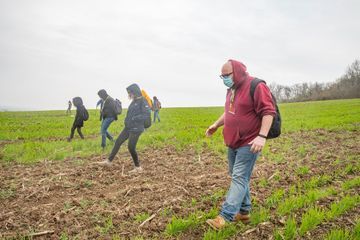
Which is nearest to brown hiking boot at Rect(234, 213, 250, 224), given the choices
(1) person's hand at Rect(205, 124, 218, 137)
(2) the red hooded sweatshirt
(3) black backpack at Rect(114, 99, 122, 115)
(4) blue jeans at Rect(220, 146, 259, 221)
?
(4) blue jeans at Rect(220, 146, 259, 221)

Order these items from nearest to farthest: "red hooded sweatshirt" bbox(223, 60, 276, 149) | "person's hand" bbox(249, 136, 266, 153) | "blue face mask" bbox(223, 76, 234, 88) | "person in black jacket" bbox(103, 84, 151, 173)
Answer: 1. "person's hand" bbox(249, 136, 266, 153)
2. "red hooded sweatshirt" bbox(223, 60, 276, 149)
3. "blue face mask" bbox(223, 76, 234, 88)
4. "person in black jacket" bbox(103, 84, 151, 173)

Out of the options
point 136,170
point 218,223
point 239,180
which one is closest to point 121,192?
point 136,170

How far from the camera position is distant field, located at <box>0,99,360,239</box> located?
4242 mm

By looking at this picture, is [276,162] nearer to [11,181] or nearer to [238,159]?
[238,159]

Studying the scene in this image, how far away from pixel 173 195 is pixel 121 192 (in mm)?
1093

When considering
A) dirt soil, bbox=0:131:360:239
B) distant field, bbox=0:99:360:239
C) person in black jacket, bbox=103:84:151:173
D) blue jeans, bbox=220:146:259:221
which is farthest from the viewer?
person in black jacket, bbox=103:84:151:173

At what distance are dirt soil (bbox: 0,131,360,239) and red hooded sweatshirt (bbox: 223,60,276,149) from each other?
1.38 metres

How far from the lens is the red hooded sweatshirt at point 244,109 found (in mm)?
3791

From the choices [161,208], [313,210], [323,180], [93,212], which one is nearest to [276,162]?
[323,180]

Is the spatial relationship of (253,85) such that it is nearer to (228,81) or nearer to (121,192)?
(228,81)

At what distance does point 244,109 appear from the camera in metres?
3.95

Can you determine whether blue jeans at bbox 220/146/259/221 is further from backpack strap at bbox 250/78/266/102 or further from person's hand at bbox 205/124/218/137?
person's hand at bbox 205/124/218/137

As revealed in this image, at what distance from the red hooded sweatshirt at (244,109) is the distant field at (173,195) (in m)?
1.32

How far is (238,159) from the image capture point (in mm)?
4031
